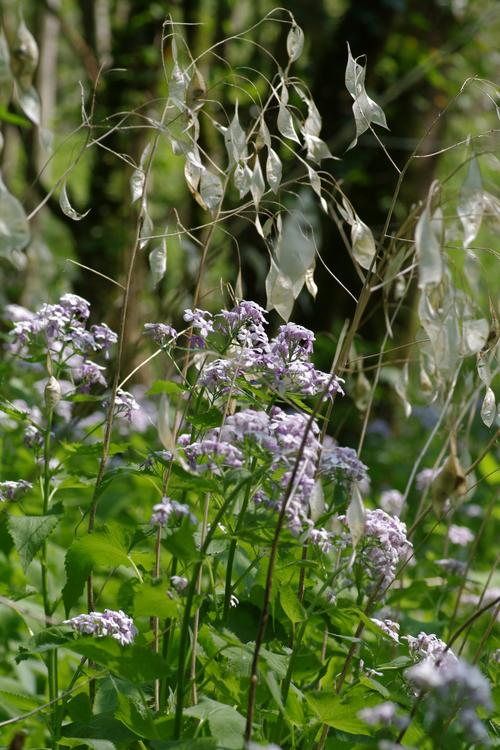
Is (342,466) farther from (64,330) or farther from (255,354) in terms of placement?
(64,330)

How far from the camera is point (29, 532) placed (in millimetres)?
1575

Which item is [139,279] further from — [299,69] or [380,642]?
[380,642]

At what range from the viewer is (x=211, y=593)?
152 centimetres

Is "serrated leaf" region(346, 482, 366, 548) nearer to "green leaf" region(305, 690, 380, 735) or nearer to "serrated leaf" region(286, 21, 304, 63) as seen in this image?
"green leaf" region(305, 690, 380, 735)

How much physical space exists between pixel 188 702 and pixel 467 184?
88 centimetres

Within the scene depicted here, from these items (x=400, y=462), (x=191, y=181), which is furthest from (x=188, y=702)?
(x=400, y=462)

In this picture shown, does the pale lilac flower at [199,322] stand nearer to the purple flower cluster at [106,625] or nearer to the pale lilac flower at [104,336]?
the pale lilac flower at [104,336]

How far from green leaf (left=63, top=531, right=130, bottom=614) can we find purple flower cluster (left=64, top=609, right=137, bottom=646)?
76 mm

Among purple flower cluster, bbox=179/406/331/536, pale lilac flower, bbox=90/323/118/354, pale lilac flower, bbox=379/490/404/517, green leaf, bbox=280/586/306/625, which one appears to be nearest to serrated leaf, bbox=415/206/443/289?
purple flower cluster, bbox=179/406/331/536

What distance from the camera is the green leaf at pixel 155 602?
4.06 ft

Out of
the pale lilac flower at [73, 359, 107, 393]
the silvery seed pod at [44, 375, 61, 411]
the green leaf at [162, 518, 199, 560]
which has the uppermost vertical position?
the green leaf at [162, 518, 199, 560]

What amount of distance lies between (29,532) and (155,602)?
410mm

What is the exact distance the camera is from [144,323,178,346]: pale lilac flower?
1.57m

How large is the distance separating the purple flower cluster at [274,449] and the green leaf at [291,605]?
0.14m
